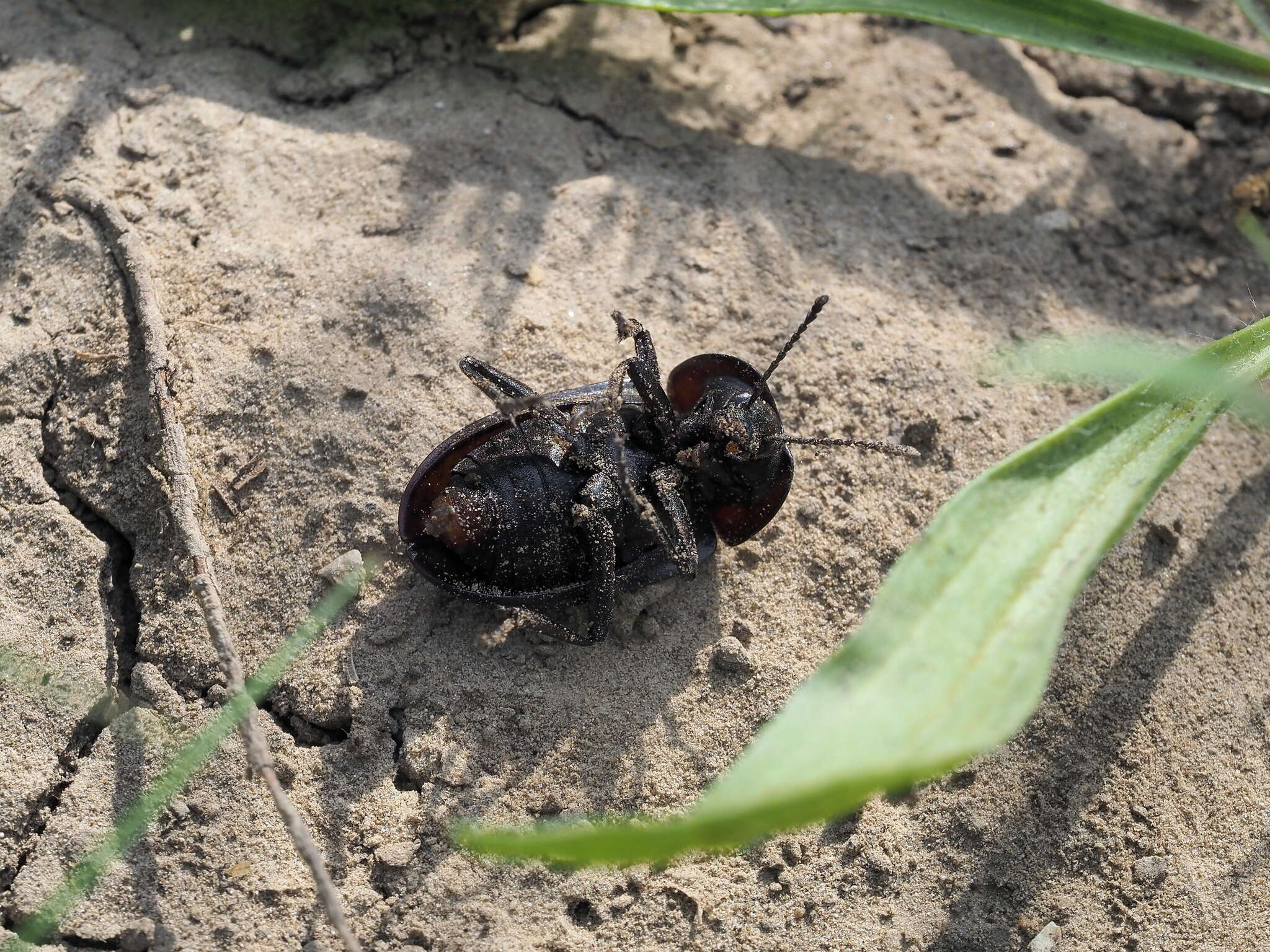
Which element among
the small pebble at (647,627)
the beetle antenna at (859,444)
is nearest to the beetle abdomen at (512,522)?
the small pebble at (647,627)

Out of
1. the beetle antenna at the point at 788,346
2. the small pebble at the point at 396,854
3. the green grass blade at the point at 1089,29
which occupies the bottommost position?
the small pebble at the point at 396,854

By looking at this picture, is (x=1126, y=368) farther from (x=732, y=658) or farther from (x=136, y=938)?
(x=136, y=938)

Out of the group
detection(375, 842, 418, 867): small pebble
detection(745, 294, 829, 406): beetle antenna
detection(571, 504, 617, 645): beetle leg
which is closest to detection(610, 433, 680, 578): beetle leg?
detection(571, 504, 617, 645): beetle leg

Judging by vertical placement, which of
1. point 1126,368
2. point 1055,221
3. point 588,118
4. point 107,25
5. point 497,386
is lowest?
point 497,386

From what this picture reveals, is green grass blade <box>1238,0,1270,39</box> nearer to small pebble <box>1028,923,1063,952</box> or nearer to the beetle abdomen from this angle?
the beetle abdomen

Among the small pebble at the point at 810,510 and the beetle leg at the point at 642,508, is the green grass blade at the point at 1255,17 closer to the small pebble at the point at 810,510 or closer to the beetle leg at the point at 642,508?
the small pebble at the point at 810,510

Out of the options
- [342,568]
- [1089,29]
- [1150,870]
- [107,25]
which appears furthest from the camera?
[107,25]

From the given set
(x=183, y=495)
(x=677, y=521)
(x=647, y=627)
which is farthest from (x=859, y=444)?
(x=183, y=495)
